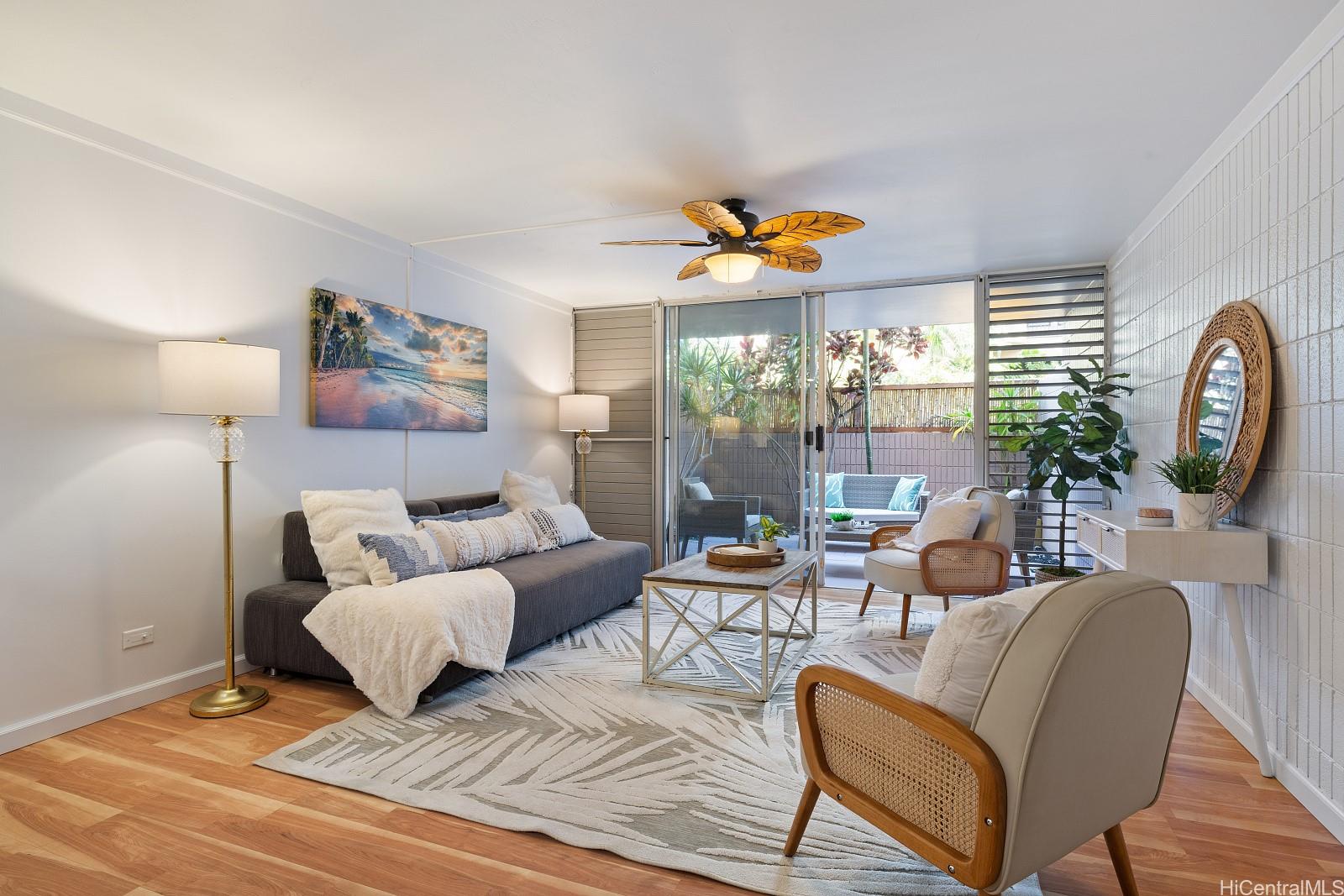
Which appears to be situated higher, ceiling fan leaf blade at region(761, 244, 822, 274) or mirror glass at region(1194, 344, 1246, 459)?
ceiling fan leaf blade at region(761, 244, 822, 274)

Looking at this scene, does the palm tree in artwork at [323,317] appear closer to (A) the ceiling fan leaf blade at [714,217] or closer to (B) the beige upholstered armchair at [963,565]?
(A) the ceiling fan leaf blade at [714,217]

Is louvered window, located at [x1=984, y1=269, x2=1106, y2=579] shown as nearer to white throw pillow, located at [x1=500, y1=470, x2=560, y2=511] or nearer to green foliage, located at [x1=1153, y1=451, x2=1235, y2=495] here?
green foliage, located at [x1=1153, y1=451, x2=1235, y2=495]

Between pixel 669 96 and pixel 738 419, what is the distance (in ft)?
11.6

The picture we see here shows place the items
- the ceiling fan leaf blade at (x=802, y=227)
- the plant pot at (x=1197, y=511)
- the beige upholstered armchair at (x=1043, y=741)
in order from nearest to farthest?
1. the beige upholstered armchair at (x=1043, y=741)
2. the plant pot at (x=1197, y=511)
3. the ceiling fan leaf blade at (x=802, y=227)

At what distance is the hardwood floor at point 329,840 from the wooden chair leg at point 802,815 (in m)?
0.24

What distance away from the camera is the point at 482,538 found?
408cm

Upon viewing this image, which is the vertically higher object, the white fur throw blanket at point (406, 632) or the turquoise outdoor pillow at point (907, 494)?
the turquoise outdoor pillow at point (907, 494)

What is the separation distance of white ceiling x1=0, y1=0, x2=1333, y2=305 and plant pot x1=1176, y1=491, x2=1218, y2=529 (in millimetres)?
1458

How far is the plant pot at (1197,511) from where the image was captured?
8.68ft

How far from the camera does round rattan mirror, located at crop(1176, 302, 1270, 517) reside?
2580 millimetres

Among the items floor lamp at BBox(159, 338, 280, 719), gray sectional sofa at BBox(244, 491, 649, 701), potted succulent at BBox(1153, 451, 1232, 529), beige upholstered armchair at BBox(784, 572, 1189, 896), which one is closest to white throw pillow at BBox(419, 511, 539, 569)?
gray sectional sofa at BBox(244, 491, 649, 701)

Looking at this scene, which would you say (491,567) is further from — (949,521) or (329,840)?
(949,521)

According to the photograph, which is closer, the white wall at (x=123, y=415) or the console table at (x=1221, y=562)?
the console table at (x=1221, y=562)

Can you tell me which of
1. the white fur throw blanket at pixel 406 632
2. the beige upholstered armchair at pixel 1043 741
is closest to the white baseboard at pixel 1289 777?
the beige upholstered armchair at pixel 1043 741
